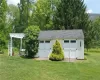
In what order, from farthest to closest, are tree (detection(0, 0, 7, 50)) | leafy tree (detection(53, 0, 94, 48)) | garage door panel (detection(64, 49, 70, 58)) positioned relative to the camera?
tree (detection(0, 0, 7, 50))
leafy tree (detection(53, 0, 94, 48))
garage door panel (detection(64, 49, 70, 58))

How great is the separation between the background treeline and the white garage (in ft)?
29.7

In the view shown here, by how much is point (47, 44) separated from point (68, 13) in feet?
38.7

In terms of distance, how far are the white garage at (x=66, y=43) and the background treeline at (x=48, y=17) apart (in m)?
9.06

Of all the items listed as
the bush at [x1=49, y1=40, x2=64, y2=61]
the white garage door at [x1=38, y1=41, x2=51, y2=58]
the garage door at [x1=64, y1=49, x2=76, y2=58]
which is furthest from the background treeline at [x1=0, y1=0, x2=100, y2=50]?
the bush at [x1=49, y1=40, x2=64, y2=61]

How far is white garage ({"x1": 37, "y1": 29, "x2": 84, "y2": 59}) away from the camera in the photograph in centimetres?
2517

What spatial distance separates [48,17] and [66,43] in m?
18.6

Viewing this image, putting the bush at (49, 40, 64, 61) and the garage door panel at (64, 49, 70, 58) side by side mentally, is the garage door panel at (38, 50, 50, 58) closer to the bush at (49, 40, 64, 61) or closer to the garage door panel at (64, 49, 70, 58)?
the garage door panel at (64, 49, 70, 58)

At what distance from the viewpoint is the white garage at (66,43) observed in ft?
82.6

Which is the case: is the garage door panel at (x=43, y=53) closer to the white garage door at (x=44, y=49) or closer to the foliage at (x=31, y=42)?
the white garage door at (x=44, y=49)

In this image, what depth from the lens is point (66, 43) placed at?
25641mm

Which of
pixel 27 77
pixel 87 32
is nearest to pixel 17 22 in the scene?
pixel 87 32

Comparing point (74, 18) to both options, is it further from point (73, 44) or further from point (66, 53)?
point (66, 53)

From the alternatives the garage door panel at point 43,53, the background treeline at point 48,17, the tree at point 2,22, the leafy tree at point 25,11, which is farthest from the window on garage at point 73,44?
the leafy tree at point 25,11

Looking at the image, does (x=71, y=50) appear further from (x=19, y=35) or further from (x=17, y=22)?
(x=17, y=22)
